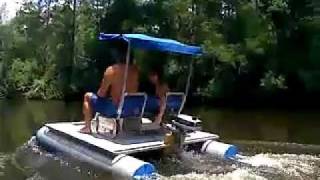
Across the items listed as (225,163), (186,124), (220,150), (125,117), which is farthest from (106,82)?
(225,163)

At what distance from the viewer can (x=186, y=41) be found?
32.4 meters

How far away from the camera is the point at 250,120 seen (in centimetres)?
2125

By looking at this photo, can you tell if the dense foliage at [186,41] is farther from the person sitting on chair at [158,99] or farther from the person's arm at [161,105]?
the person's arm at [161,105]

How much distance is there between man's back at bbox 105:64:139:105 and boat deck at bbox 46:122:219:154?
0.80m

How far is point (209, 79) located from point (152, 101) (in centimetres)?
1910

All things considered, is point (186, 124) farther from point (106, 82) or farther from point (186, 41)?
point (186, 41)

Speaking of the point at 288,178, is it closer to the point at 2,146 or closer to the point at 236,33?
the point at 2,146

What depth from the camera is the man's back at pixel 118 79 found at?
1068 centimetres

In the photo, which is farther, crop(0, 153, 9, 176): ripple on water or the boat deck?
crop(0, 153, 9, 176): ripple on water

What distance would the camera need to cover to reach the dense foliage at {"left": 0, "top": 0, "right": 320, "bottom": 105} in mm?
28438

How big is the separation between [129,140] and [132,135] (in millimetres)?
420

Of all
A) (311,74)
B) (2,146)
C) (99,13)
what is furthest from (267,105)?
(2,146)

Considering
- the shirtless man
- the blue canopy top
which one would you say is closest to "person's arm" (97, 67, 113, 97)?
the blue canopy top

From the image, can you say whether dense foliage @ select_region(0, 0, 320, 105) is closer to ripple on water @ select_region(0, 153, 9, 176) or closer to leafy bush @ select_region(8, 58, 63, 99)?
leafy bush @ select_region(8, 58, 63, 99)
